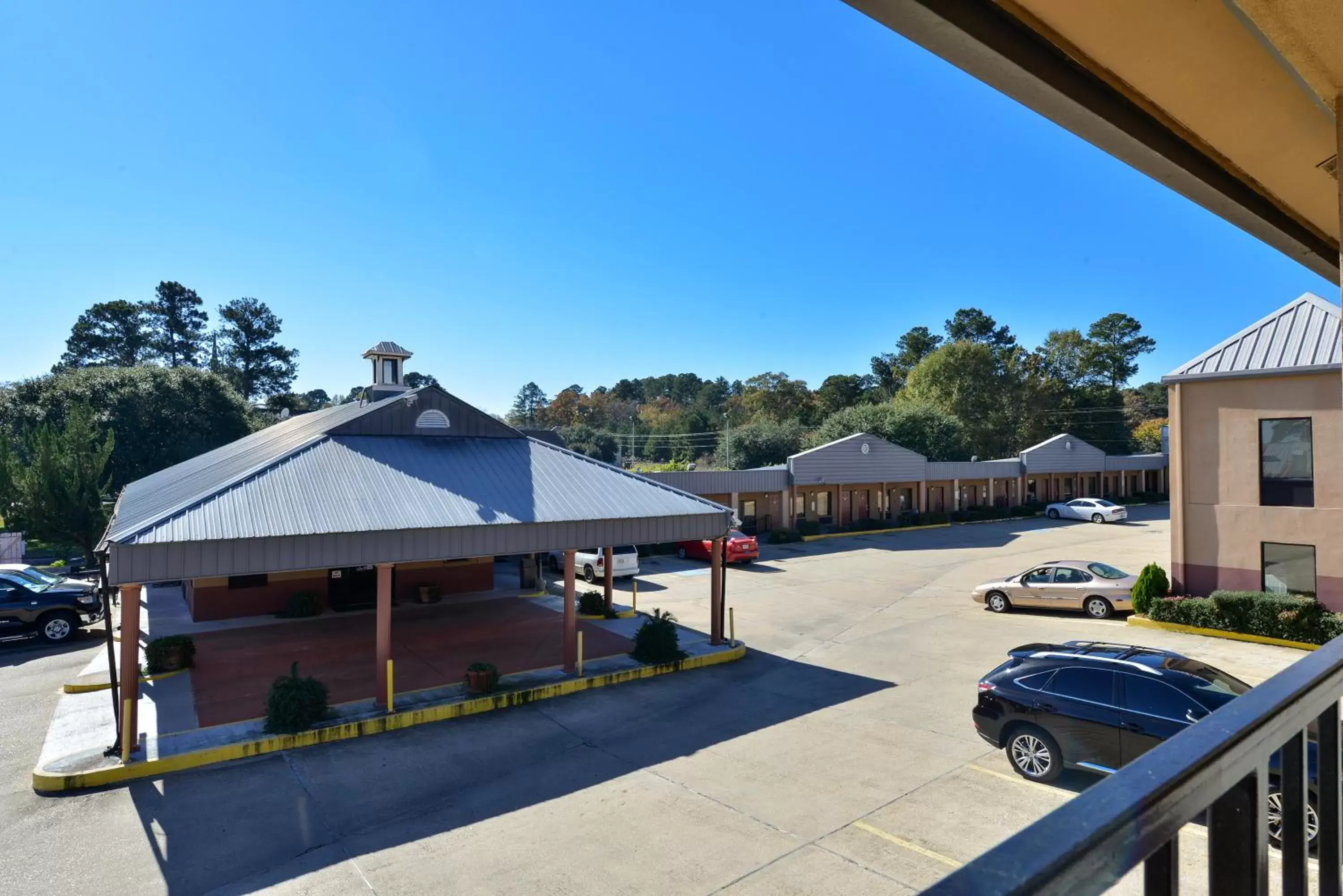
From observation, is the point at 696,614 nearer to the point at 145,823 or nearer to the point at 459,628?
the point at 459,628

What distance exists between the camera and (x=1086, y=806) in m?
1.05

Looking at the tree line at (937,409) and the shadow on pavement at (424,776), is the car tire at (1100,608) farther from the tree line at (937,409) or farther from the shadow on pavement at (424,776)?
the tree line at (937,409)

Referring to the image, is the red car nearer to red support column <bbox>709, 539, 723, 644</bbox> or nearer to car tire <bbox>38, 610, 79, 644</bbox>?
red support column <bbox>709, 539, 723, 644</bbox>

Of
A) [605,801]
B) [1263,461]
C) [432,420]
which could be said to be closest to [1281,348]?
[1263,461]

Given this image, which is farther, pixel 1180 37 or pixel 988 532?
pixel 988 532

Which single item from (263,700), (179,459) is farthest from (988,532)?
(179,459)

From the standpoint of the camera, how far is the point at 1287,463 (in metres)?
18.5

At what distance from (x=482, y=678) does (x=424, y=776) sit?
311cm

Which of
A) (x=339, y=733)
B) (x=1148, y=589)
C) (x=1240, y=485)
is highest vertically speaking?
(x=1240, y=485)

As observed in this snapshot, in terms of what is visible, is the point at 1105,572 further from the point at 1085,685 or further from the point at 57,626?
the point at 57,626

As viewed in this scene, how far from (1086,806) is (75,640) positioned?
23.9 meters

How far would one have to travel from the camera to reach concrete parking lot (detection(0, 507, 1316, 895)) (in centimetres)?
799

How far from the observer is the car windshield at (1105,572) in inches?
816

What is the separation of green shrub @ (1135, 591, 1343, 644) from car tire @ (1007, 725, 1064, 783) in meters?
11.2
